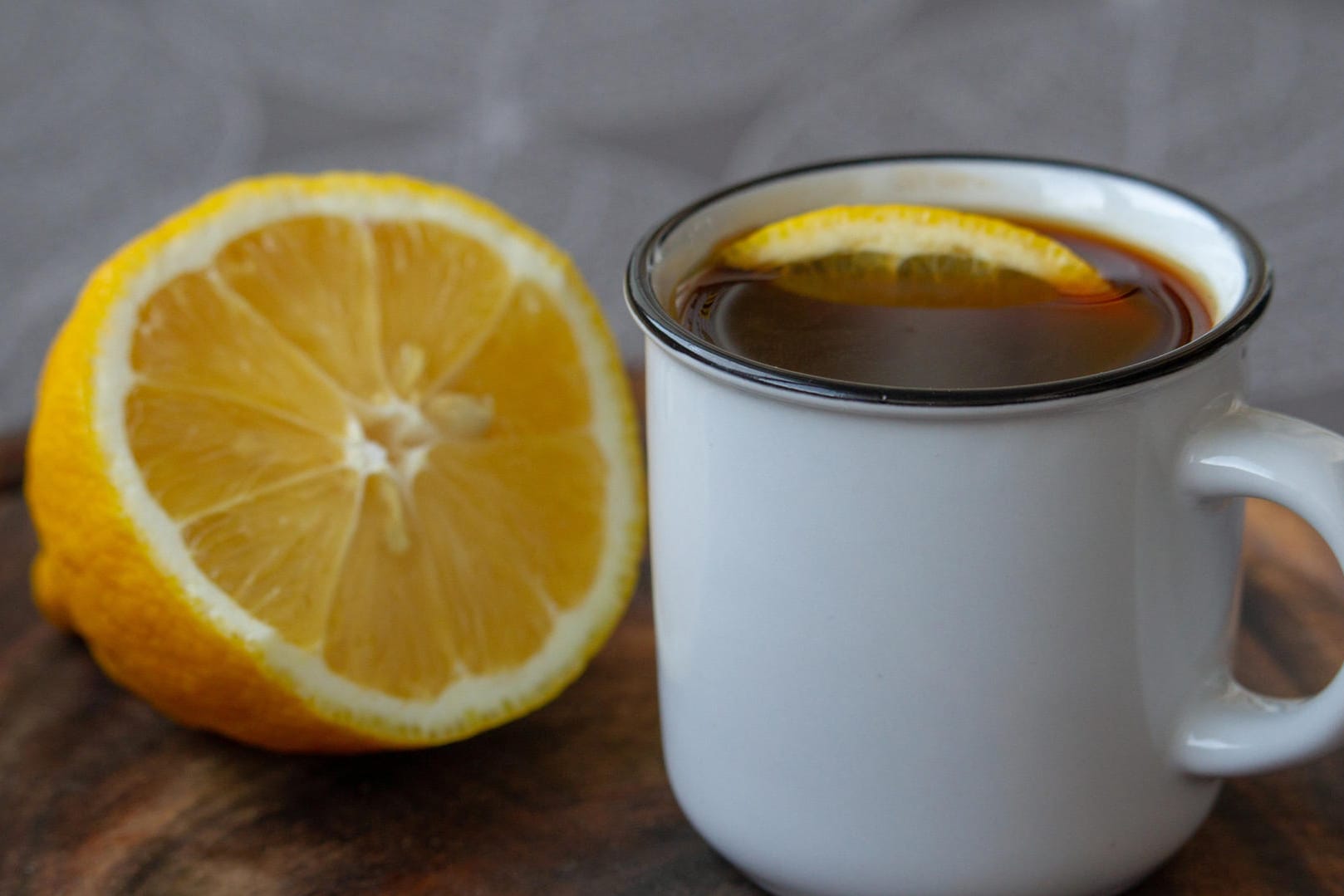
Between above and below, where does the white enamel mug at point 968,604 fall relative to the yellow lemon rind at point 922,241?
below

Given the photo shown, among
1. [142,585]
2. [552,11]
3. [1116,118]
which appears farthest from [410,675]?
[1116,118]

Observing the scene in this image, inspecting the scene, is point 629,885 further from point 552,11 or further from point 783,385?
point 552,11

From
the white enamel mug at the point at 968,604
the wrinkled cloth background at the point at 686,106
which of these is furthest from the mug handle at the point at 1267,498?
the wrinkled cloth background at the point at 686,106

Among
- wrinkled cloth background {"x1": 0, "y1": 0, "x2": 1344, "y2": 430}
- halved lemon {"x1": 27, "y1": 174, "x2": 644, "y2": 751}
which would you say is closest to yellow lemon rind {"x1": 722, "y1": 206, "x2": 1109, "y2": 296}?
halved lemon {"x1": 27, "y1": 174, "x2": 644, "y2": 751}

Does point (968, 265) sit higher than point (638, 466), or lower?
higher

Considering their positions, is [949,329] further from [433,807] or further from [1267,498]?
[433,807]

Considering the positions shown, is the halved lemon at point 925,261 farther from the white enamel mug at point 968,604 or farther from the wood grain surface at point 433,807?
the wood grain surface at point 433,807
